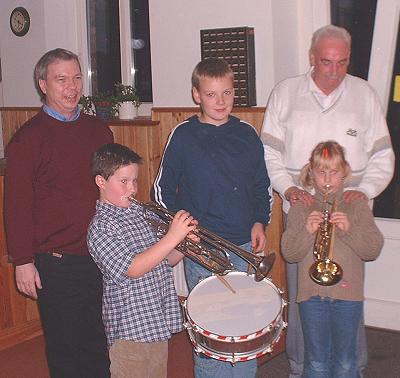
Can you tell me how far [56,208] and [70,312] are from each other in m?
0.49

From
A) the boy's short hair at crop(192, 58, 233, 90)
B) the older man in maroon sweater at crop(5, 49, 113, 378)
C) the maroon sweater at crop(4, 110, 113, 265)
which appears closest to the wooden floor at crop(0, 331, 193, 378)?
the older man in maroon sweater at crop(5, 49, 113, 378)

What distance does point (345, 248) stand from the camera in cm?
288

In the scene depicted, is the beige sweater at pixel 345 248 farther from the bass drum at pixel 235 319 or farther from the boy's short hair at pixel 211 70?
the boy's short hair at pixel 211 70

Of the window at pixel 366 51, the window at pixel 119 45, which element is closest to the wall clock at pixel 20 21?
the window at pixel 119 45

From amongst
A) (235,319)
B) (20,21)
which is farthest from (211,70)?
(20,21)

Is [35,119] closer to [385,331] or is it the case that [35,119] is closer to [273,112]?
[273,112]

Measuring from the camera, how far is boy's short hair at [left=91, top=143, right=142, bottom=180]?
102 inches

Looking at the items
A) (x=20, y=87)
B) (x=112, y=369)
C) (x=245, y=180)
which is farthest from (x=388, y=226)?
(x=20, y=87)

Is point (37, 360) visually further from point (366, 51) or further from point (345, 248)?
point (366, 51)

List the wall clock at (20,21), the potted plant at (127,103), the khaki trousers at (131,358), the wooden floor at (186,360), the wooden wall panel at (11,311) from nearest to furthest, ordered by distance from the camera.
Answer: the khaki trousers at (131,358), the wooden floor at (186,360), the wooden wall panel at (11,311), the potted plant at (127,103), the wall clock at (20,21)

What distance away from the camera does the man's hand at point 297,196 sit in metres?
2.99

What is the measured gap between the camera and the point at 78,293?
2990mm

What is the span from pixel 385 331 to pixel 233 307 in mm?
2081

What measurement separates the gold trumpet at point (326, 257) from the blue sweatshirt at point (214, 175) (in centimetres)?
37
